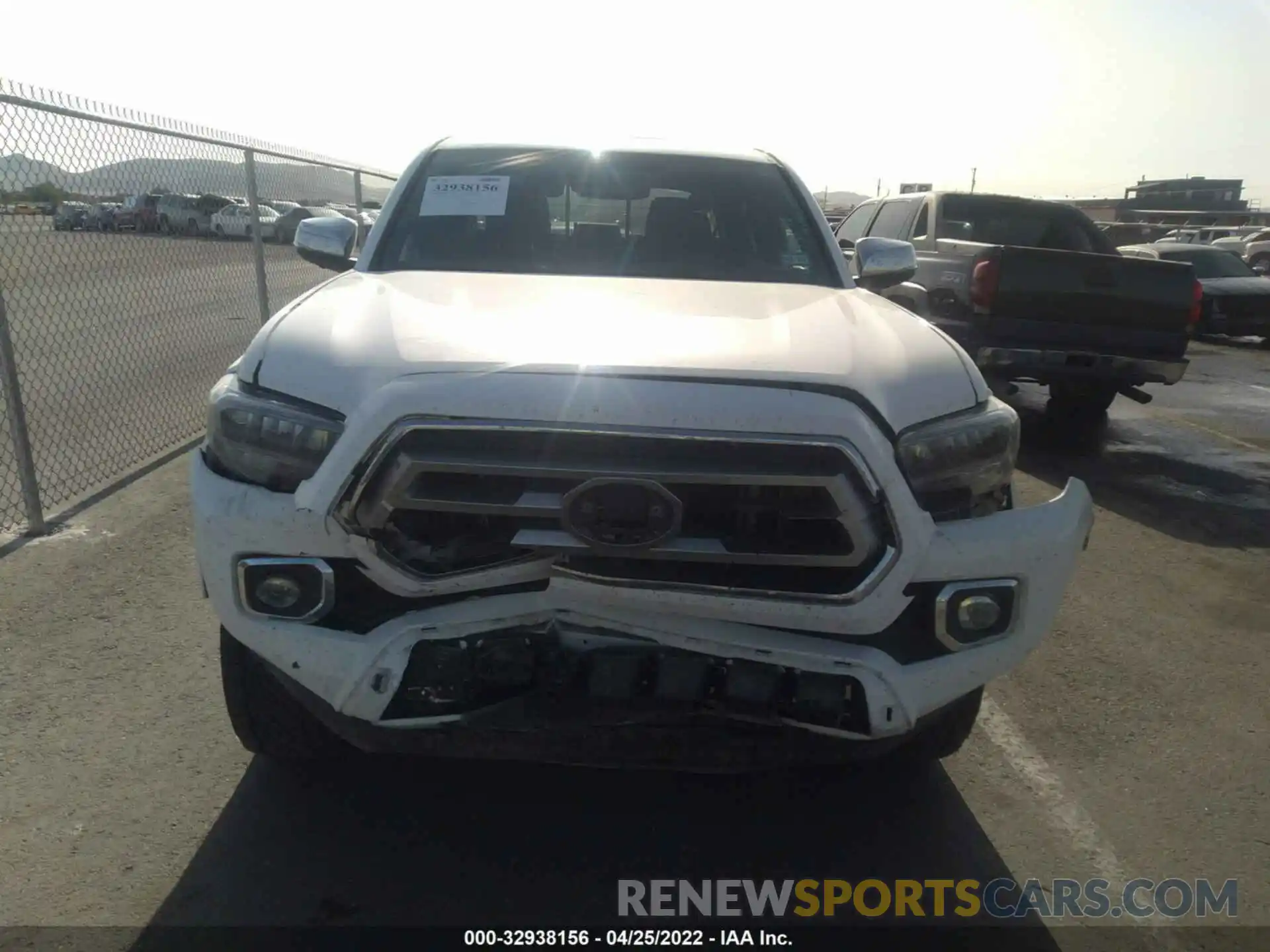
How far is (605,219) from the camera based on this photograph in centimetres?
399

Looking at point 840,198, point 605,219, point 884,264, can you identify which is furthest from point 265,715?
point 840,198

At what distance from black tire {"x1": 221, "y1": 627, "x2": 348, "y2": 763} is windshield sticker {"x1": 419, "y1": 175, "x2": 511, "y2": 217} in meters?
1.79

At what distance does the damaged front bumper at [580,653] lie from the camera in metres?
2.30

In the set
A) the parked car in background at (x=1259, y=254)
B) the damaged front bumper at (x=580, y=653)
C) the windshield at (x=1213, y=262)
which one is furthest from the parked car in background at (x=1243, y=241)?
the damaged front bumper at (x=580, y=653)

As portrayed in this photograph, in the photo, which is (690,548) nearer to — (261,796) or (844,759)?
(844,759)

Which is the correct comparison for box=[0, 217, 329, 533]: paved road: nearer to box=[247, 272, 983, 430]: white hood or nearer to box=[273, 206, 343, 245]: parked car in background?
box=[273, 206, 343, 245]: parked car in background

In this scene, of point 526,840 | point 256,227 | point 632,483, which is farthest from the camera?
point 256,227

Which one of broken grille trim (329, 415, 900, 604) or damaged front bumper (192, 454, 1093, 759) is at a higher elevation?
broken grille trim (329, 415, 900, 604)

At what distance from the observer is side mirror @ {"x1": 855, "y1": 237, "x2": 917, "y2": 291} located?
4.09m

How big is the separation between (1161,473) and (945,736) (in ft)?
17.2

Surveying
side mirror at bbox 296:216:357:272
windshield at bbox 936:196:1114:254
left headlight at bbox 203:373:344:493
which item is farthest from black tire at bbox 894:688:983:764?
windshield at bbox 936:196:1114:254

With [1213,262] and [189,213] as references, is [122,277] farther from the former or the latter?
[1213,262]

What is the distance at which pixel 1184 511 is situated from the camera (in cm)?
635

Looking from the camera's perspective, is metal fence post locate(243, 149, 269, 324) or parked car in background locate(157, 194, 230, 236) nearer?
parked car in background locate(157, 194, 230, 236)
